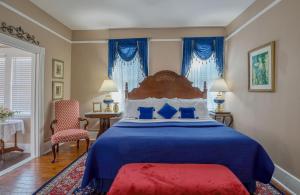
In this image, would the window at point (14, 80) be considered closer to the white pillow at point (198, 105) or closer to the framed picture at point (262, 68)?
the white pillow at point (198, 105)

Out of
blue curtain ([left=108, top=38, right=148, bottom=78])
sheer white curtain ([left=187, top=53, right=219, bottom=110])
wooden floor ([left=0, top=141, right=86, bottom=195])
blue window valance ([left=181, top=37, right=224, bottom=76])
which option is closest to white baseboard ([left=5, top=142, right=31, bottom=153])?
wooden floor ([left=0, top=141, right=86, bottom=195])

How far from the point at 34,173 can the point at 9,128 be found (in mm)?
1262

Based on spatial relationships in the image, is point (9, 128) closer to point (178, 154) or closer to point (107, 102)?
point (107, 102)

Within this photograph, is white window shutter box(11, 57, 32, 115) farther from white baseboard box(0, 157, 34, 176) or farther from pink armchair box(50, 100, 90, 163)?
white baseboard box(0, 157, 34, 176)

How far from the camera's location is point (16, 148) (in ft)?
14.3

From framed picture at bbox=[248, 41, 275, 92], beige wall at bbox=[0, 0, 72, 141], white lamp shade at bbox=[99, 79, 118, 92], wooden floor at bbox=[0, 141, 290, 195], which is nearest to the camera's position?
wooden floor at bbox=[0, 141, 290, 195]

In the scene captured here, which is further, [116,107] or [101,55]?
[101,55]

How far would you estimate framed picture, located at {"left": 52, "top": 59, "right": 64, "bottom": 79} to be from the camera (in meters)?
4.68

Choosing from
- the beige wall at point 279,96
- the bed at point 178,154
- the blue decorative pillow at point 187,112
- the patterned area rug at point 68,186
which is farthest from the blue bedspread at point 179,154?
the blue decorative pillow at point 187,112

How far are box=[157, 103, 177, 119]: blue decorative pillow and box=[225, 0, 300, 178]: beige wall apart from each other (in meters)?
1.42

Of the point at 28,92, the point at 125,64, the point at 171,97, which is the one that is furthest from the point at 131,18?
the point at 28,92

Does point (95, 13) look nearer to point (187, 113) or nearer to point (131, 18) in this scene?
point (131, 18)

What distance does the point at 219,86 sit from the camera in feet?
15.8

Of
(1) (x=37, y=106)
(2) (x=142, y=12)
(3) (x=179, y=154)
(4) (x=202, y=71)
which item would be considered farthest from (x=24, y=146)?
(4) (x=202, y=71)
